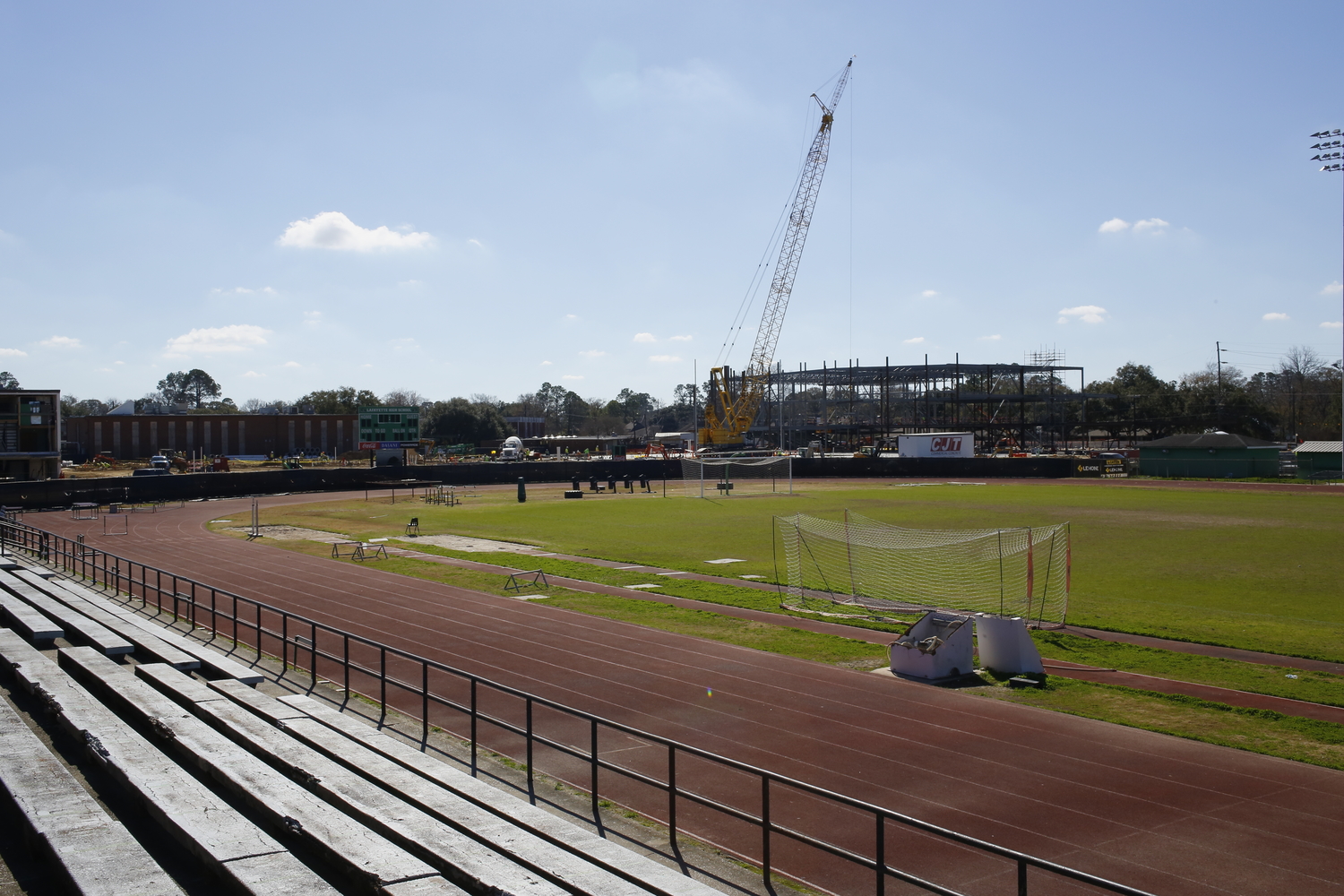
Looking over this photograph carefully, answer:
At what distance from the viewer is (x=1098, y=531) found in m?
38.0

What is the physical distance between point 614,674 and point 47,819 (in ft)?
32.8

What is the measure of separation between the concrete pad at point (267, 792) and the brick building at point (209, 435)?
10855cm

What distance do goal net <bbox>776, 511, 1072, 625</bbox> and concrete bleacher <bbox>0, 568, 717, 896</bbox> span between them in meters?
14.8

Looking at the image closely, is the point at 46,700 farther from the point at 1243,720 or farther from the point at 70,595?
the point at 1243,720

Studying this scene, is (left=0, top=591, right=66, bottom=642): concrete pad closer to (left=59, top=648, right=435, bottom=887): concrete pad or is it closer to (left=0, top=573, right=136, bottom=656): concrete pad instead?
(left=0, top=573, right=136, bottom=656): concrete pad

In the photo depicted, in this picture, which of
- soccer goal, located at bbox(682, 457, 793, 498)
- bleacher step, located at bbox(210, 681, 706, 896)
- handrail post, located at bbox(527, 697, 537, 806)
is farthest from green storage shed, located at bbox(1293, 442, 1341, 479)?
bleacher step, located at bbox(210, 681, 706, 896)

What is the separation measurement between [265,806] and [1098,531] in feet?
122

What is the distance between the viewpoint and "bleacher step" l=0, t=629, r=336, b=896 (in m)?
5.96

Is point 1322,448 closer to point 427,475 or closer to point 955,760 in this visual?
point 427,475

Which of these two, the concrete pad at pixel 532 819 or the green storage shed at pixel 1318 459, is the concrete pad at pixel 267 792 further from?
the green storage shed at pixel 1318 459

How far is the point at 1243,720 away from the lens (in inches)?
518

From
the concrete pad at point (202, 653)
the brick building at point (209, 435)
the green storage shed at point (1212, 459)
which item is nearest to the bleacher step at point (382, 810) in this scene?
the concrete pad at point (202, 653)

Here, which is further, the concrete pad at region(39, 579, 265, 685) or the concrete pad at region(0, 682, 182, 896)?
the concrete pad at region(39, 579, 265, 685)

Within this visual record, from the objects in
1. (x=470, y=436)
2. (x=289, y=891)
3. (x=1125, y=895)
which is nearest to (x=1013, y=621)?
(x=1125, y=895)
